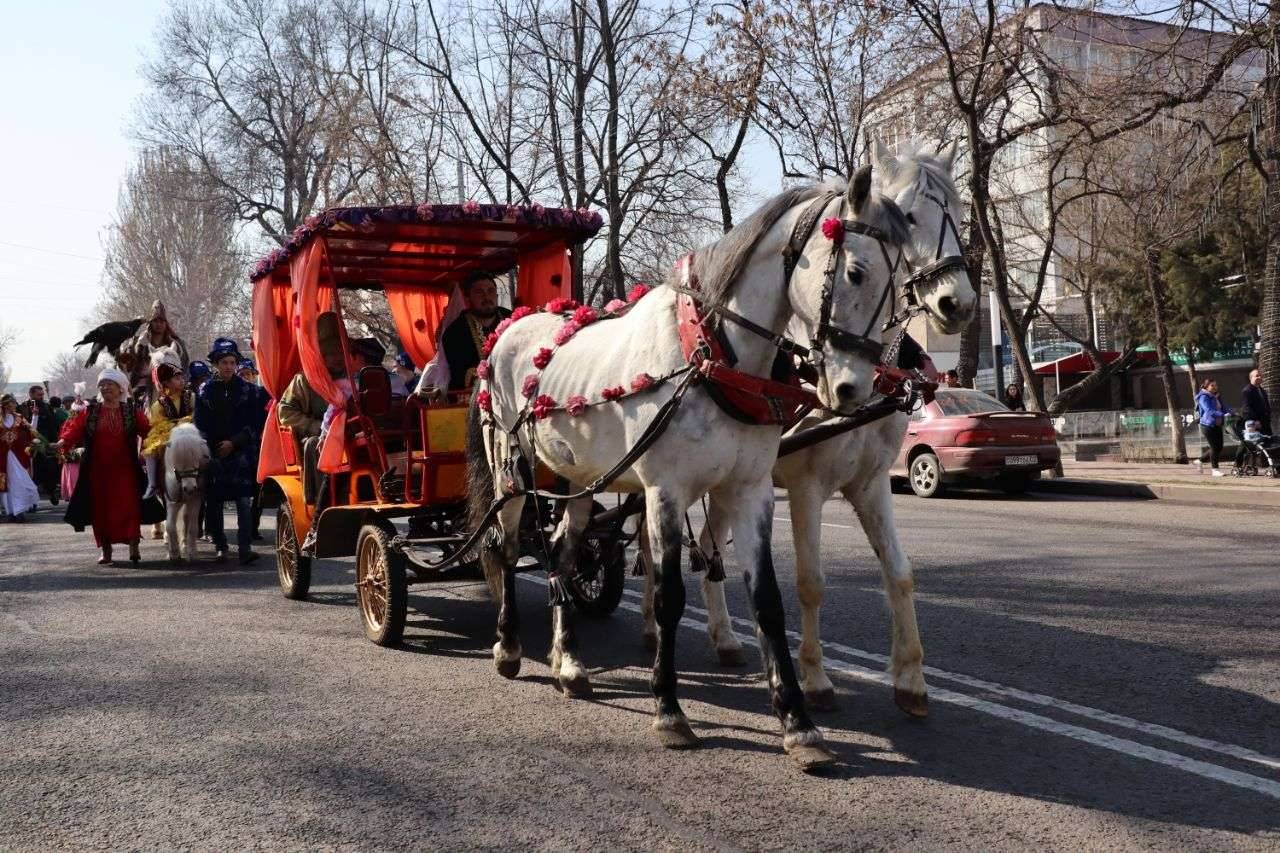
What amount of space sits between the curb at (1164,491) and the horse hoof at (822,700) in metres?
12.3

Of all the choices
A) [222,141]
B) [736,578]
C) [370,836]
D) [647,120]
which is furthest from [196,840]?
[222,141]

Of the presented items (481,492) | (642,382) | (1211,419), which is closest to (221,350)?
(481,492)

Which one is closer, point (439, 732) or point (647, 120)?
point (439, 732)

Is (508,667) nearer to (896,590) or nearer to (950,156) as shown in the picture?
(896,590)

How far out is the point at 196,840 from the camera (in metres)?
4.13

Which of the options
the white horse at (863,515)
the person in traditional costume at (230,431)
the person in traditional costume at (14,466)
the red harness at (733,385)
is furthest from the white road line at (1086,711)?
the person in traditional costume at (14,466)

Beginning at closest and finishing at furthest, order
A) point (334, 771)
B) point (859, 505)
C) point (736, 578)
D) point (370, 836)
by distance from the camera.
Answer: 1. point (370, 836)
2. point (334, 771)
3. point (859, 505)
4. point (736, 578)

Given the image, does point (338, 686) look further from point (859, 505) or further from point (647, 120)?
point (647, 120)

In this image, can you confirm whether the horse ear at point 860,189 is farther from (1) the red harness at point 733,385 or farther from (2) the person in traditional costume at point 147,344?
(2) the person in traditional costume at point 147,344

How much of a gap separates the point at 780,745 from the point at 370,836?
173 centimetres

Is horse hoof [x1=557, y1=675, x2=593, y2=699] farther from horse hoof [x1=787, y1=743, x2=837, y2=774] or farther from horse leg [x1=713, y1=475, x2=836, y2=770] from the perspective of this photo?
horse hoof [x1=787, y1=743, x2=837, y2=774]

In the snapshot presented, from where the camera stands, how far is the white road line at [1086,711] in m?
4.71

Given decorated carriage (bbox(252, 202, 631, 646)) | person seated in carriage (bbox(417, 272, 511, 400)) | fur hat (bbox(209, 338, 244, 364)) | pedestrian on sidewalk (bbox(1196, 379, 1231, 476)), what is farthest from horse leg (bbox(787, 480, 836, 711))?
pedestrian on sidewalk (bbox(1196, 379, 1231, 476))

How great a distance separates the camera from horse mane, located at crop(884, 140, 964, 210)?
489 centimetres
